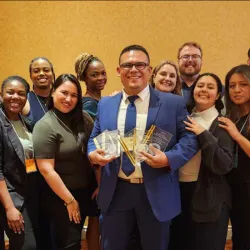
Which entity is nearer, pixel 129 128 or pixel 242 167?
pixel 129 128

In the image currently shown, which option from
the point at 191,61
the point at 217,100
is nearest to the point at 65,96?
the point at 217,100

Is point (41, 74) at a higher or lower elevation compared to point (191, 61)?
lower

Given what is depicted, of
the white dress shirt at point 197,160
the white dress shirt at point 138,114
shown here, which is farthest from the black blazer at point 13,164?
the white dress shirt at point 197,160

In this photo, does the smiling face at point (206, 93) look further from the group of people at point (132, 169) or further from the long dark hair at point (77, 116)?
the long dark hair at point (77, 116)

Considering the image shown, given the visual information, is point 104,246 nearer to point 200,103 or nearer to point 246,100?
point 200,103

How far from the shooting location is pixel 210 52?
355 centimetres

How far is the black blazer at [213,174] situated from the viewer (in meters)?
1.85

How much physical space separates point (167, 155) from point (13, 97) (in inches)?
44.9

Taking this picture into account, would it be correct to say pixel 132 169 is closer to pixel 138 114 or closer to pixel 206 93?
pixel 138 114

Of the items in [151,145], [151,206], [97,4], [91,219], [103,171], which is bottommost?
[91,219]

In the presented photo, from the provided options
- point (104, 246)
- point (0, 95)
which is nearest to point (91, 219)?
point (104, 246)

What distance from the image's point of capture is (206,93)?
2.04 m

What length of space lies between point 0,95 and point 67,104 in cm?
64

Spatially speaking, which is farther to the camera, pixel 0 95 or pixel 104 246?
pixel 0 95
